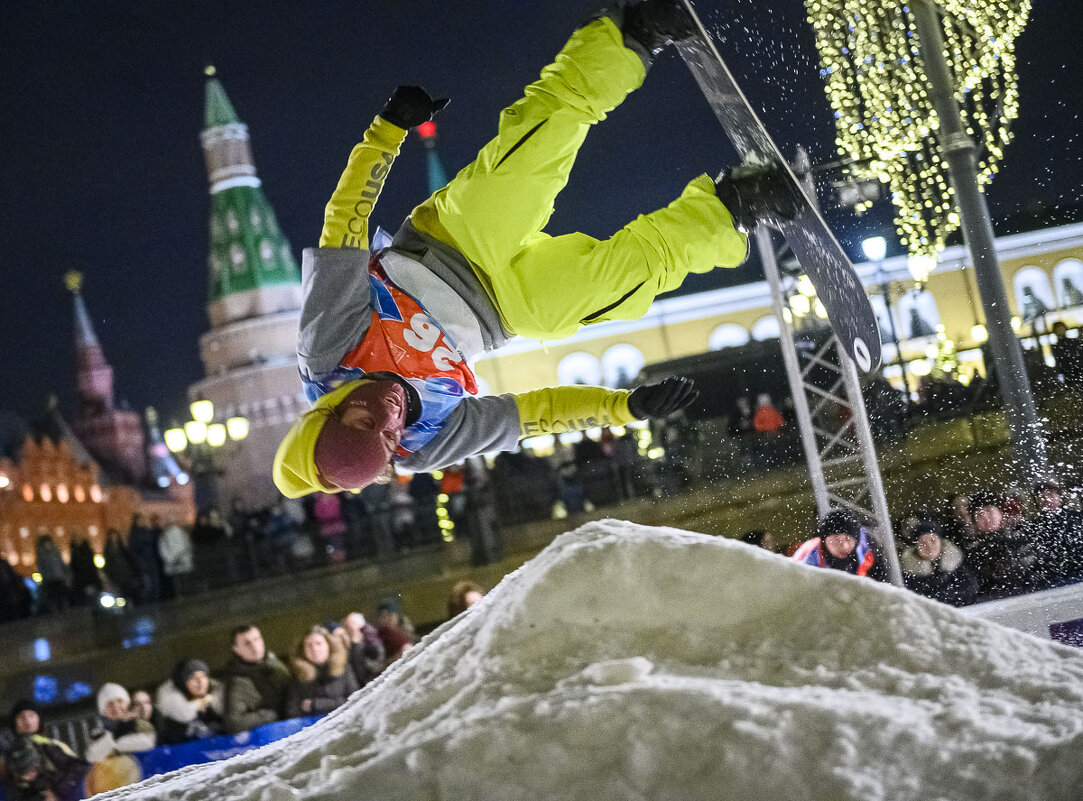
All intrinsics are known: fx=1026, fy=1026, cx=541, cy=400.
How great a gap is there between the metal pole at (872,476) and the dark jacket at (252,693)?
8.87ft

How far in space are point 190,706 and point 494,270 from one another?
308 cm

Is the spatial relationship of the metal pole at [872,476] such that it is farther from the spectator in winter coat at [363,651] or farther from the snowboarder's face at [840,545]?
the spectator in winter coat at [363,651]

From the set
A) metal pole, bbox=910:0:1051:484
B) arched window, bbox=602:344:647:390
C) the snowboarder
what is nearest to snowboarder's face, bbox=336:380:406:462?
the snowboarder

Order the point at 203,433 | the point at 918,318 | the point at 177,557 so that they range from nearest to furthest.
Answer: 1. the point at 177,557
2. the point at 918,318
3. the point at 203,433

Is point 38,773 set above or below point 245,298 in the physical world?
below

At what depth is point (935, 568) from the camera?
423 cm

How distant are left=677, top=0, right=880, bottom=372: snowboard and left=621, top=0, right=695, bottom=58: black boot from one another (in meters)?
0.11

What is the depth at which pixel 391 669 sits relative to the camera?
1875 millimetres

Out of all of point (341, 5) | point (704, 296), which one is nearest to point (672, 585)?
point (704, 296)

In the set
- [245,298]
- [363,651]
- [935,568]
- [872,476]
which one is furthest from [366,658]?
[245,298]

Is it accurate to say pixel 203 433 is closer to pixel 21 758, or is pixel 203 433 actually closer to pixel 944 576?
pixel 21 758

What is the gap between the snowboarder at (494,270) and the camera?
7.71 feet

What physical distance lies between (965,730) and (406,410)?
1.42 metres

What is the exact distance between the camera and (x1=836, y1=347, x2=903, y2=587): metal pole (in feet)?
14.3
